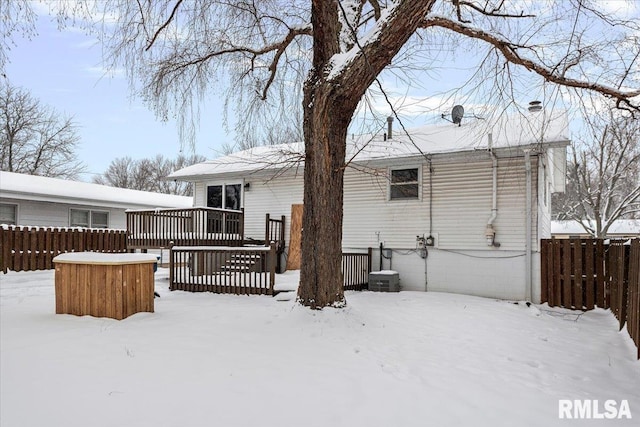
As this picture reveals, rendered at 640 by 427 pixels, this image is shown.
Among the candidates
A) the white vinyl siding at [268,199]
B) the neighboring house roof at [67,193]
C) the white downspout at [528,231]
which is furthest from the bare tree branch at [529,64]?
the neighboring house roof at [67,193]

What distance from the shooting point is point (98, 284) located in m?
5.89

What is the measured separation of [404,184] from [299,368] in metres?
7.93

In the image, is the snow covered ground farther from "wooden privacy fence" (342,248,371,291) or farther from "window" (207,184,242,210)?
"window" (207,184,242,210)

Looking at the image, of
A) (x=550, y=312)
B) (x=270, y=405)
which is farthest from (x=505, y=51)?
(x=270, y=405)

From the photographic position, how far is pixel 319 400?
11.2ft

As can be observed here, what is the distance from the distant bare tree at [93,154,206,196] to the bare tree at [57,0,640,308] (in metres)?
35.5

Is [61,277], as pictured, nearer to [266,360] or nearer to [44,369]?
[44,369]

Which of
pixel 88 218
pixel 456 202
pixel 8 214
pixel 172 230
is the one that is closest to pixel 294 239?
pixel 172 230

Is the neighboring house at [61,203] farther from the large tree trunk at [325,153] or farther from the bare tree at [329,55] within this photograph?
the large tree trunk at [325,153]

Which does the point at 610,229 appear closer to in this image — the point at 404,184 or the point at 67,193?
the point at 404,184

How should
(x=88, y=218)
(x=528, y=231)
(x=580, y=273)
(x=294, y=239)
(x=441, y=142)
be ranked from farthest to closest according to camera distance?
(x=88, y=218) < (x=294, y=239) < (x=441, y=142) < (x=528, y=231) < (x=580, y=273)

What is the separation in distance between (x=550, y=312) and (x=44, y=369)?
827 centimetres

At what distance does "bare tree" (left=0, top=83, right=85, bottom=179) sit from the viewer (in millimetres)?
26703

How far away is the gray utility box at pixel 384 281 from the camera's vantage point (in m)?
10.3
